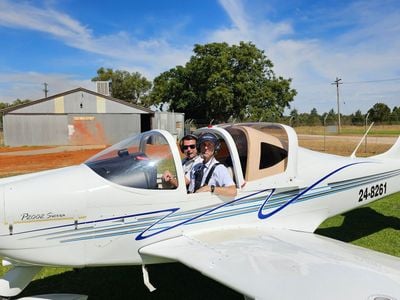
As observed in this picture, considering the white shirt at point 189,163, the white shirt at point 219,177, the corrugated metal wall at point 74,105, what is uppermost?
the corrugated metal wall at point 74,105

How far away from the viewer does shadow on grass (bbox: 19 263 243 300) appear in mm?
4035

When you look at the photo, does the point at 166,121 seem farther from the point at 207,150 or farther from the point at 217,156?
the point at 207,150

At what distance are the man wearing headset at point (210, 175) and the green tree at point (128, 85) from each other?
64.3m

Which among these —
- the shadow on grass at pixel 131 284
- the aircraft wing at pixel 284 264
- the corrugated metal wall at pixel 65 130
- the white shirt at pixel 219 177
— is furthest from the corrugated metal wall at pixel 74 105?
the aircraft wing at pixel 284 264

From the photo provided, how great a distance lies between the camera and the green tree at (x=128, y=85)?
218 ft

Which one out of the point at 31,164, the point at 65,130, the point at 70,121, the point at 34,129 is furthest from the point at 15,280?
the point at 34,129

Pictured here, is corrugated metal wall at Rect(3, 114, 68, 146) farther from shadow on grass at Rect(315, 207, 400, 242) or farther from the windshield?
the windshield

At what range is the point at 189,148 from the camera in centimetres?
428

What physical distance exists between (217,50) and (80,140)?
1919 cm

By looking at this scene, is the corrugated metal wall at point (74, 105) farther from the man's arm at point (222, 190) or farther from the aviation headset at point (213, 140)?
the man's arm at point (222, 190)

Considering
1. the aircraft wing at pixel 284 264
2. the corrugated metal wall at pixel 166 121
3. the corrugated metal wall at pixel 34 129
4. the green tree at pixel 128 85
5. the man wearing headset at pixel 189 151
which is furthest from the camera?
the green tree at pixel 128 85

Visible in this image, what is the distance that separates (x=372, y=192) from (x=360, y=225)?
1500mm

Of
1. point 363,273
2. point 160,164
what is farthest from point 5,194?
point 363,273

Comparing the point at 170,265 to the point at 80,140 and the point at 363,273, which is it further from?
the point at 80,140
